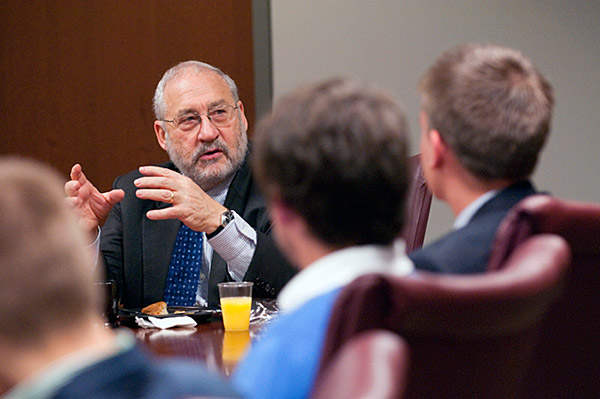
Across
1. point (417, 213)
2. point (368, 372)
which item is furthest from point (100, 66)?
point (368, 372)

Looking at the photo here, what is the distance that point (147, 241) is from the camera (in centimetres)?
267

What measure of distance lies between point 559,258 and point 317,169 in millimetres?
280

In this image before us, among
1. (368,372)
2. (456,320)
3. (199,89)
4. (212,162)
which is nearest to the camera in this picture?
(368,372)

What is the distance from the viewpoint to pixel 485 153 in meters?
1.28

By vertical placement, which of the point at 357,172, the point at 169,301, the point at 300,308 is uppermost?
the point at 357,172

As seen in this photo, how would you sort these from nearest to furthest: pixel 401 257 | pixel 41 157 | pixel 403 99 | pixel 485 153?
1. pixel 401 257
2. pixel 485 153
3. pixel 403 99
4. pixel 41 157

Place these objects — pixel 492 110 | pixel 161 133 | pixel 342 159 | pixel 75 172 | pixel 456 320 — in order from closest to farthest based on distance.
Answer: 1. pixel 456 320
2. pixel 342 159
3. pixel 492 110
4. pixel 75 172
5. pixel 161 133

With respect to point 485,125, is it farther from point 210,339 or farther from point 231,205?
point 231,205

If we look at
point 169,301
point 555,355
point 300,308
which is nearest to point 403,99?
point 169,301

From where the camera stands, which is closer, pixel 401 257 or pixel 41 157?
pixel 401 257

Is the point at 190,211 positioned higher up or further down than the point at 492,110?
further down

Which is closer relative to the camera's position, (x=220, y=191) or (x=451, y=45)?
(x=220, y=191)

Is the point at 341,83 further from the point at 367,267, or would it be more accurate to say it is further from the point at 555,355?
the point at 555,355

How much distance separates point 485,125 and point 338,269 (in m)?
0.50
